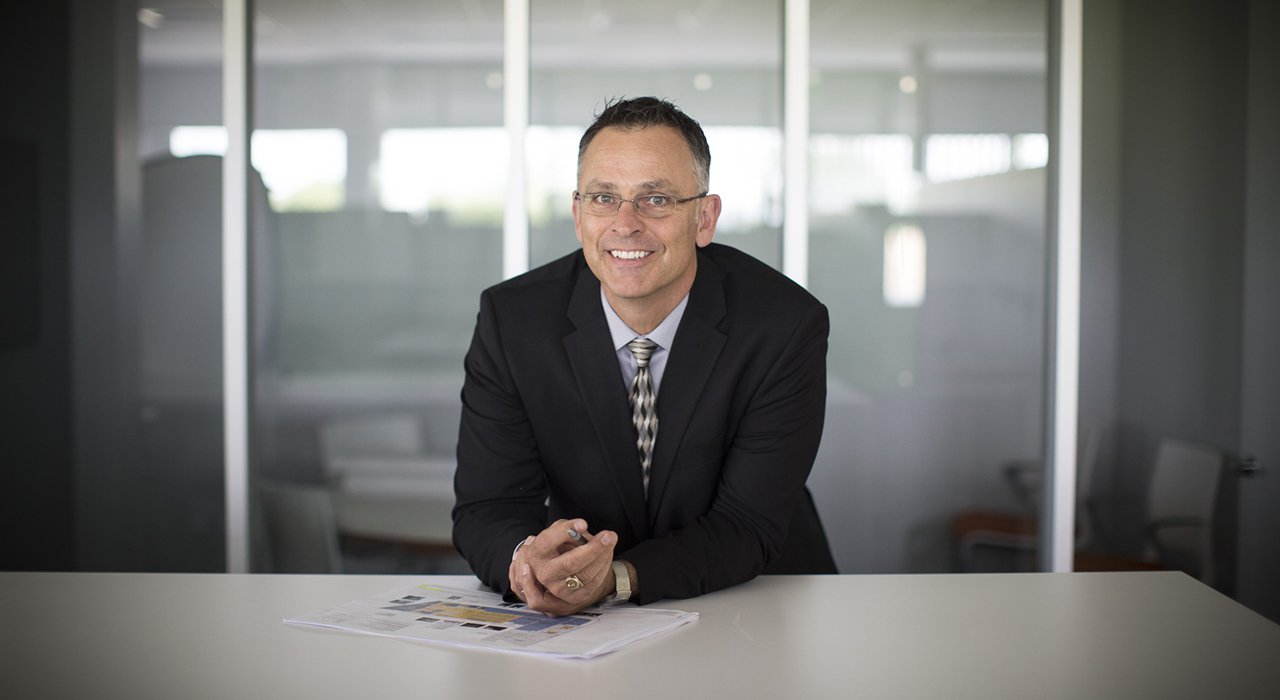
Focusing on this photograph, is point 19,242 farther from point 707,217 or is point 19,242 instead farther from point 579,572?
point 579,572

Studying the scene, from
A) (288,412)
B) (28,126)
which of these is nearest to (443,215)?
(288,412)

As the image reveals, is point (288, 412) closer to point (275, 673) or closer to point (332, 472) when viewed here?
point (332, 472)

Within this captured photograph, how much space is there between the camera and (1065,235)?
329cm

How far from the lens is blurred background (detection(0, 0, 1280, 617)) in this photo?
3283 mm

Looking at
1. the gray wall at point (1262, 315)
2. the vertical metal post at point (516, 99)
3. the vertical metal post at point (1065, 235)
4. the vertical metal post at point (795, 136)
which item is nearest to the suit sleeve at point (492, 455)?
the vertical metal post at point (516, 99)

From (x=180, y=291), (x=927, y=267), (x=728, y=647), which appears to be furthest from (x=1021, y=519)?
(x=180, y=291)

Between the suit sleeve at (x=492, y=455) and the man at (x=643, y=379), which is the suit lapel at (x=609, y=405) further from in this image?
the suit sleeve at (x=492, y=455)

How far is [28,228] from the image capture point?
3.35 meters

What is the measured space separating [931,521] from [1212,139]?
63.9 inches

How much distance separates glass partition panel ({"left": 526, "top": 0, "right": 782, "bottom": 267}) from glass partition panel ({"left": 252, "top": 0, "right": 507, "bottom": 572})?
159 mm

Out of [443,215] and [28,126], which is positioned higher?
[28,126]

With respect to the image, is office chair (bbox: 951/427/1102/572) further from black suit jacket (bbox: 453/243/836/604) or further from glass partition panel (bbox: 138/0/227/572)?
glass partition panel (bbox: 138/0/227/572)

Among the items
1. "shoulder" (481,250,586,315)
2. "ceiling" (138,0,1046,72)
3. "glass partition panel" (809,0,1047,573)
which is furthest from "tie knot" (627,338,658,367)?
"ceiling" (138,0,1046,72)

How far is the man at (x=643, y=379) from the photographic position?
1893mm
